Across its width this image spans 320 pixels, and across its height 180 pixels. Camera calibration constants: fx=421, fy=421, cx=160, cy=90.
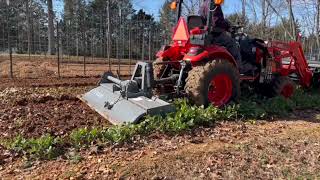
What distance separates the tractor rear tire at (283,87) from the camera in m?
9.16

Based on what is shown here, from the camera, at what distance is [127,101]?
6.68 m

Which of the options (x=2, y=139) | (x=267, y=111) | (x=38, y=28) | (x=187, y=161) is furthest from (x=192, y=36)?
(x=38, y=28)

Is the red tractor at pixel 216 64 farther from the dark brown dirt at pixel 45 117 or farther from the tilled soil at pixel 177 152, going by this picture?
the dark brown dirt at pixel 45 117

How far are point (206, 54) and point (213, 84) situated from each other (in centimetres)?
62

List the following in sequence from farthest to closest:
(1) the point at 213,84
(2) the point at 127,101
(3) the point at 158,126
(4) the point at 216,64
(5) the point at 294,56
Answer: (5) the point at 294,56, (1) the point at 213,84, (4) the point at 216,64, (2) the point at 127,101, (3) the point at 158,126

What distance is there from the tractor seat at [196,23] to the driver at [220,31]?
164 mm

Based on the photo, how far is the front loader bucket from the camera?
6.25 meters

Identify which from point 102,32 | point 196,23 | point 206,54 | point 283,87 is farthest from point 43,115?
point 102,32

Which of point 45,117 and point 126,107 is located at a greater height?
point 126,107

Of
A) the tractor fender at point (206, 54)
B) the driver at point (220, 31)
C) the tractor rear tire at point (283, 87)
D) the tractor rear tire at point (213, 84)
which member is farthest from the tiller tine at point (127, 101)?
the tractor rear tire at point (283, 87)

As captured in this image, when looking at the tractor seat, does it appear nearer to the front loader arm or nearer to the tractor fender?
the tractor fender

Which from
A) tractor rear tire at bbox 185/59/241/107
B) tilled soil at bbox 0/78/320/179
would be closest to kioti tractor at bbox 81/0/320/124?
Answer: tractor rear tire at bbox 185/59/241/107

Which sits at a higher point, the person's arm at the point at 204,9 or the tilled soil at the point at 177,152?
the person's arm at the point at 204,9

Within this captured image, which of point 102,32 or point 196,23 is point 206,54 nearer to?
point 196,23
